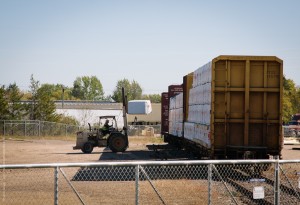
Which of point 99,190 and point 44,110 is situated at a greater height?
point 44,110

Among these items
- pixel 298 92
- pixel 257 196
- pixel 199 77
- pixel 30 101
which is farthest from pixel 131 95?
pixel 257 196

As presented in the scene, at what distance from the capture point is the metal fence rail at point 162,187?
9728mm

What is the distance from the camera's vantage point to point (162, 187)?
12.1 metres

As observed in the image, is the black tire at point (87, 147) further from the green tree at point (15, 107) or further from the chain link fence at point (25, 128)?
the green tree at point (15, 107)

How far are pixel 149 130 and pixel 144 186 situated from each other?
3750cm

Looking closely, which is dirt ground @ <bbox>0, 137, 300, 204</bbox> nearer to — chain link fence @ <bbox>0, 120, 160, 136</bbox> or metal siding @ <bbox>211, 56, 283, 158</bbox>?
metal siding @ <bbox>211, 56, 283, 158</bbox>

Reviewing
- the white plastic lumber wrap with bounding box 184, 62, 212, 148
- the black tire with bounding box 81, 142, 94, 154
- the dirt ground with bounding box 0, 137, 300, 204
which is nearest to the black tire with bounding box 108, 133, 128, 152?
the black tire with bounding box 81, 142, 94, 154

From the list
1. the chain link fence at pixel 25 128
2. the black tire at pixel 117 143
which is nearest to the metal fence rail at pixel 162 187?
the black tire at pixel 117 143

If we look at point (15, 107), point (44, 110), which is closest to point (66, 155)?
point (15, 107)

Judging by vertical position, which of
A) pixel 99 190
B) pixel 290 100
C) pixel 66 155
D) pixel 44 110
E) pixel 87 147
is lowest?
pixel 66 155

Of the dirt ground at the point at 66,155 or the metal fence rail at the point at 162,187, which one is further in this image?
the dirt ground at the point at 66,155

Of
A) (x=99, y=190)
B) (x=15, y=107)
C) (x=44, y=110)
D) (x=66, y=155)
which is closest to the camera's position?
(x=99, y=190)

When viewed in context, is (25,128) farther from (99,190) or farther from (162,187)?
(162,187)

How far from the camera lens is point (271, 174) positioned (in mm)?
15211
